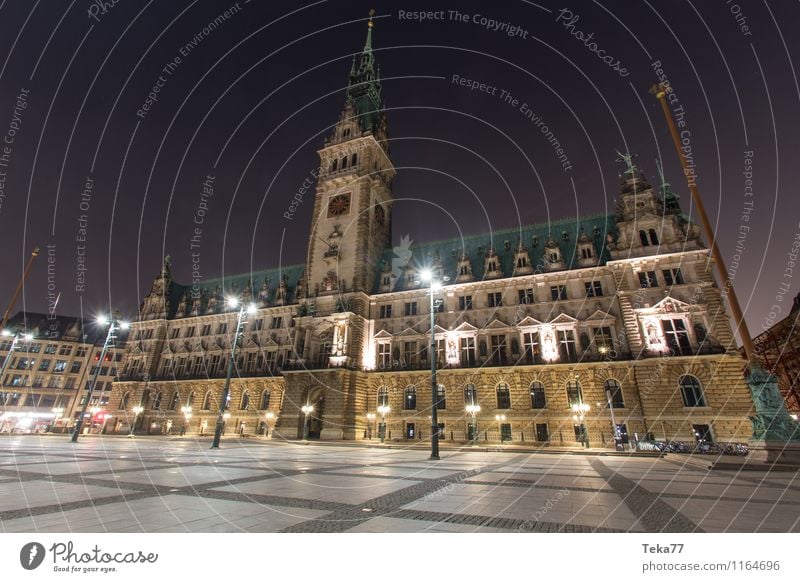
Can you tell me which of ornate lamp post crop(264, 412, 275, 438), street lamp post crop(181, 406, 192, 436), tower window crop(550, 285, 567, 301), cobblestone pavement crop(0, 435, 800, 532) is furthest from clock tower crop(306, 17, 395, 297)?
cobblestone pavement crop(0, 435, 800, 532)

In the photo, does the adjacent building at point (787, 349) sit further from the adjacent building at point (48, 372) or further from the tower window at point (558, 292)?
the adjacent building at point (48, 372)

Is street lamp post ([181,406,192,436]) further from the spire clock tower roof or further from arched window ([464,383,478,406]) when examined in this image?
the spire clock tower roof

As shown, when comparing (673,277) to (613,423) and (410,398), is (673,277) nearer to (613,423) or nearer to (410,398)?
(613,423)

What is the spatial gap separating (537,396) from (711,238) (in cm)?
2184

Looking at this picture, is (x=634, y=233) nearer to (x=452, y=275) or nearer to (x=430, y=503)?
(x=452, y=275)

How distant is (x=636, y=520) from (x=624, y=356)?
2957 centimetres

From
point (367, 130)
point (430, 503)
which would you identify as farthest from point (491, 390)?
point (367, 130)

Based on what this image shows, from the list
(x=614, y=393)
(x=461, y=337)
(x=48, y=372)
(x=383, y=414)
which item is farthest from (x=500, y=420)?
(x=48, y=372)

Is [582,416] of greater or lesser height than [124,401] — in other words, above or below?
→ below

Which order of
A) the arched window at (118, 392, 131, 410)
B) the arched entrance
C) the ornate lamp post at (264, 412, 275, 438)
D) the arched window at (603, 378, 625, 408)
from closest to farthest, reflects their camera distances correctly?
the arched window at (603, 378, 625, 408) → the arched entrance → the ornate lamp post at (264, 412, 275, 438) → the arched window at (118, 392, 131, 410)

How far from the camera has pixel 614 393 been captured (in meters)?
30.5

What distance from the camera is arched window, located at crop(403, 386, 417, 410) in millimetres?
37497

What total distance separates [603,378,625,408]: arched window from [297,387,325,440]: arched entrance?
26849 millimetres

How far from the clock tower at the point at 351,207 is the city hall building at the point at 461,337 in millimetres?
237
